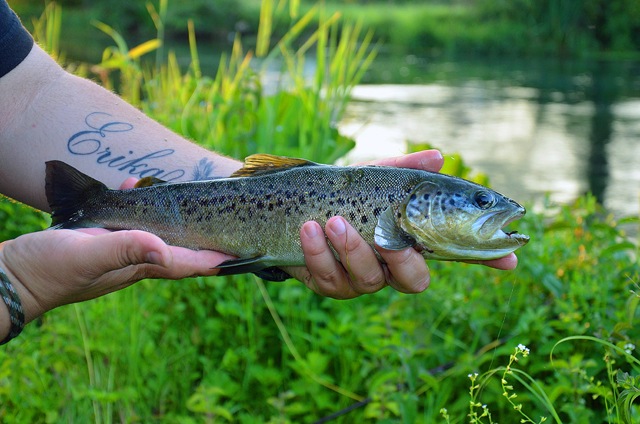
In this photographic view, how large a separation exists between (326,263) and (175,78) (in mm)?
5085

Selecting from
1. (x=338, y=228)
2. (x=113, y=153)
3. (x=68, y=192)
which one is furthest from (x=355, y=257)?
(x=113, y=153)

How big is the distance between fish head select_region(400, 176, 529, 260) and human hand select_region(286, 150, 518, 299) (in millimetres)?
109

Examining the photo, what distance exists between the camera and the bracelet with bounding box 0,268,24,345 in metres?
2.37

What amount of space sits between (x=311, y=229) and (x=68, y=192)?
36.9 inches

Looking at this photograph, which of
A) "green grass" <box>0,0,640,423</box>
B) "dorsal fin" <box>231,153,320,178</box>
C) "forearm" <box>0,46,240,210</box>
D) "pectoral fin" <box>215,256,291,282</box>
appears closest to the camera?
"pectoral fin" <box>215,256,291,282</box>

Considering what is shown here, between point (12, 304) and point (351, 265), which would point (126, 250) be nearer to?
Result: point (12, 304)

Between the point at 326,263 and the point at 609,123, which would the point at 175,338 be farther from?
the point at 609,123

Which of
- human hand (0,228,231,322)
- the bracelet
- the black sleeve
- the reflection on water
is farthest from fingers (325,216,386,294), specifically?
the reflection on water

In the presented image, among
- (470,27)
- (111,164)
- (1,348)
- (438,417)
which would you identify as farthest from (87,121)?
(470,27)

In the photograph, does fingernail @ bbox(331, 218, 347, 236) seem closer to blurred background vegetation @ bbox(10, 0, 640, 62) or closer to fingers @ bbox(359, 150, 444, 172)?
fingers @ bbox(359, 150, 444, 172)

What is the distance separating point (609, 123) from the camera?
55.5ft

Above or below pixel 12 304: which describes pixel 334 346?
below

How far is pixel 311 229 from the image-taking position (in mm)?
2613

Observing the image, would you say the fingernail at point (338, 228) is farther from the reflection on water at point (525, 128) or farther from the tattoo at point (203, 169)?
the reflection on water at point (525, 128)
